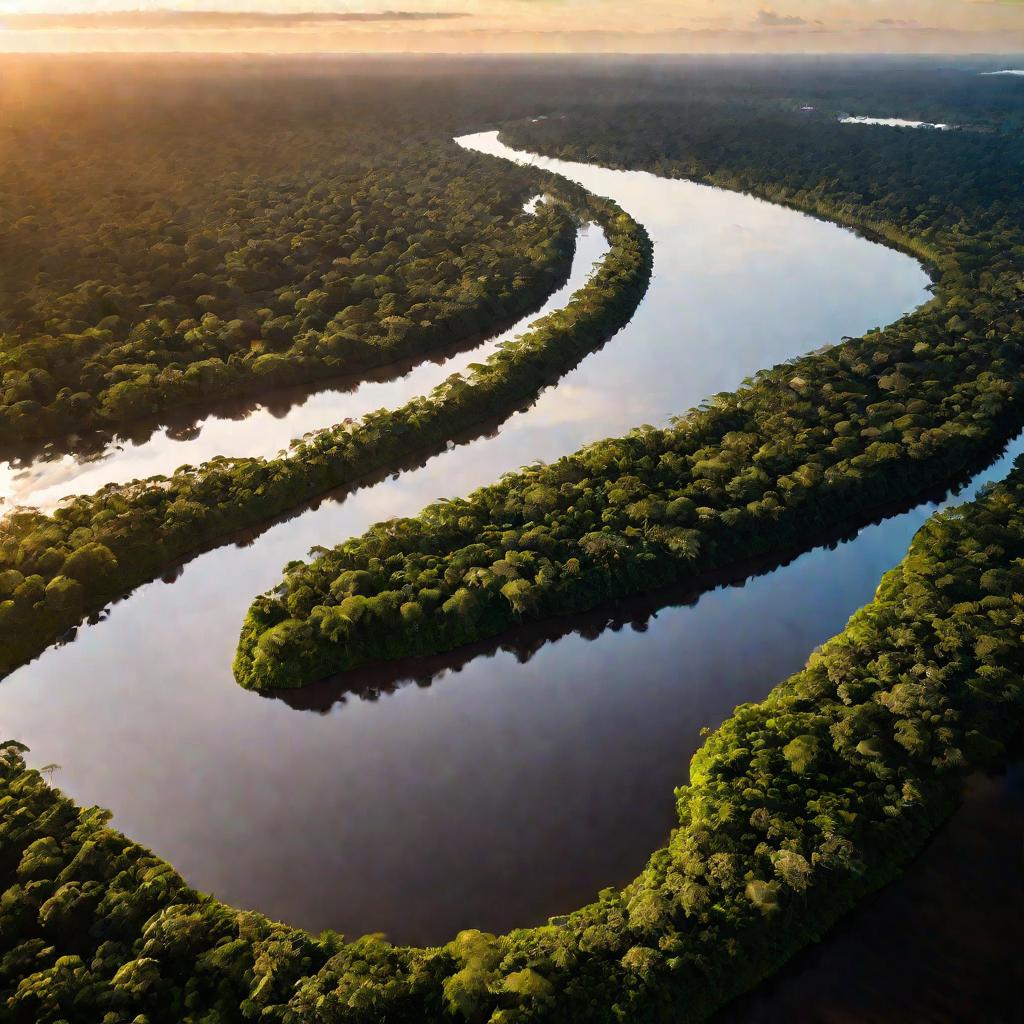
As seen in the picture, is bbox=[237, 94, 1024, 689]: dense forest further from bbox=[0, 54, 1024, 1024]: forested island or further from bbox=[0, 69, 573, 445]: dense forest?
bbox=[0, 69, 573, 445]: dense forest

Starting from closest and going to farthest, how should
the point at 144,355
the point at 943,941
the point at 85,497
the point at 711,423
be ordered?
1. the point at 943,941
2. the point at 85,497
3. the point at 711,423
4. the point at 144,355

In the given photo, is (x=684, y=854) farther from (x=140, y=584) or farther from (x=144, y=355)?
(x=144, y=355)

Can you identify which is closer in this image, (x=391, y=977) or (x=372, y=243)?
(x=391, y=977)

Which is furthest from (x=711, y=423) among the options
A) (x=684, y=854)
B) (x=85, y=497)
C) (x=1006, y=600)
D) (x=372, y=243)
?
(x=372, y=243)

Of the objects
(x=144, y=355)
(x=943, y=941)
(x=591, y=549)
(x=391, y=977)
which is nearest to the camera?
(x=391, y=977)

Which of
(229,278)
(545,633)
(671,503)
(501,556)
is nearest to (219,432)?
(229,278)

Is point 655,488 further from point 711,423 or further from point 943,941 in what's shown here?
point 943,941

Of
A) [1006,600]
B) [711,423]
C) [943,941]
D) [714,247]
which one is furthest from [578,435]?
[714,247]

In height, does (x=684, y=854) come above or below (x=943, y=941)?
above
